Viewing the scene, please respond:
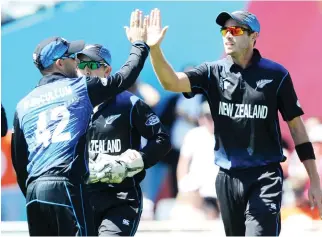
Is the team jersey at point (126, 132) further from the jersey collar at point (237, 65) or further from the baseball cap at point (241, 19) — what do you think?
the baseball cap at point (241, 19)

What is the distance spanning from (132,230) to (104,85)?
1.39 meters

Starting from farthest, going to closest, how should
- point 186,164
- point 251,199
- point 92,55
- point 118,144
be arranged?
point 186,164 < point 92,55 < point 118,144 < point 251,199

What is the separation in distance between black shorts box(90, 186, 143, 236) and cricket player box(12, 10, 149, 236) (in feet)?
2.86

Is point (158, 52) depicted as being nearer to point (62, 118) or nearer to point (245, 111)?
point (245, 111)

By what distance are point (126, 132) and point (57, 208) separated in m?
1.38

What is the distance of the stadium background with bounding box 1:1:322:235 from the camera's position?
29.6 feet

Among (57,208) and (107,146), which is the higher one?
(107,146)

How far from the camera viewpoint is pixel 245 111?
609 cm

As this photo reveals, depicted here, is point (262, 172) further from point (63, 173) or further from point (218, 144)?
point (63, 173)

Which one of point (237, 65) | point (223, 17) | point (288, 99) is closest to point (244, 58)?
point (237, 65)

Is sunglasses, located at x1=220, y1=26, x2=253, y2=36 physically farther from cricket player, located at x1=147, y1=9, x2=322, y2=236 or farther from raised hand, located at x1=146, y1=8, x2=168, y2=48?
raised hand, located at x1=146, y1=8, x2=168, y2=48

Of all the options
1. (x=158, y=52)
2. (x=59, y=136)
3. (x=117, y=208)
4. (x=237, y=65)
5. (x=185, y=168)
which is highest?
(x=158, y=52)

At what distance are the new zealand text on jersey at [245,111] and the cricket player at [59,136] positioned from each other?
2.62ft

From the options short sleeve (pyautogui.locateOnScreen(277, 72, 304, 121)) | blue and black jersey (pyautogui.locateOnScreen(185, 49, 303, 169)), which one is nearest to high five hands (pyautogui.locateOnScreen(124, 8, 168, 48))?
blue and black jersey (pyautogui.locateOnScreen(185, 49, 303, 169))
